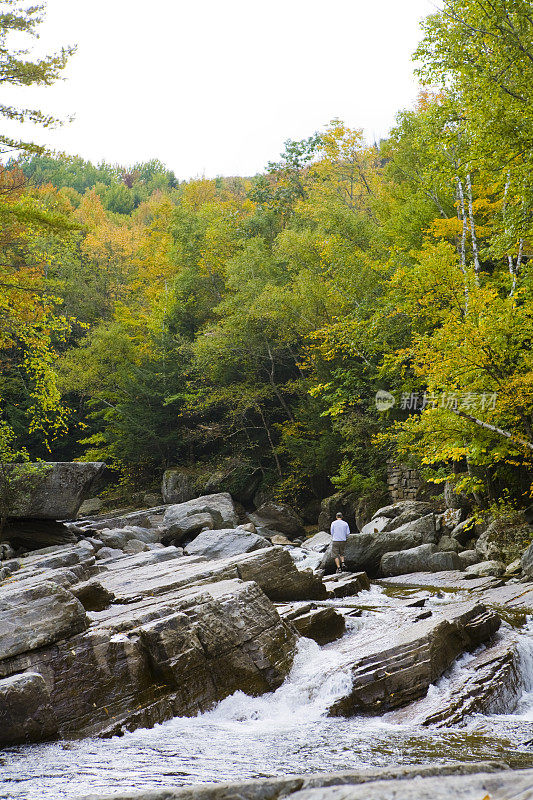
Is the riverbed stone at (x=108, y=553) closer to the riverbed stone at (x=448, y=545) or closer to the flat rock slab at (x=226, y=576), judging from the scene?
the flat rock slab at (x=226, y=576)

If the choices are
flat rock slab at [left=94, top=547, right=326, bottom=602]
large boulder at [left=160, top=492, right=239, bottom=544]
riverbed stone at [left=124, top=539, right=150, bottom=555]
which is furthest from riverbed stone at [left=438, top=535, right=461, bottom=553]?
riverbed stone at [left=124, top=539, right=150, bottom=555]

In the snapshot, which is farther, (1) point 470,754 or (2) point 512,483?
(2) point 512,483

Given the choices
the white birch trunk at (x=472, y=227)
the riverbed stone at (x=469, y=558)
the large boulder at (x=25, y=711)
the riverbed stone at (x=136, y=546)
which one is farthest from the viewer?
the white birch trunk at (x=472, y=227)

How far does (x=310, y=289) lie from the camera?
82.5 ft

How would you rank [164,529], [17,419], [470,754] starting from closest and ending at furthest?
[470,754]
[164,529]
[17,419]

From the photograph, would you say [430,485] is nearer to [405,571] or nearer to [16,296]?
[405,571]

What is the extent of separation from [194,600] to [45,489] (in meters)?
9.55

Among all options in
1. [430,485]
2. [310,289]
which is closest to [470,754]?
[430,485]

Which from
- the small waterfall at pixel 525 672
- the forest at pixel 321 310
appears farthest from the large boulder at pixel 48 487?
the small waterfall at pixel 525 672

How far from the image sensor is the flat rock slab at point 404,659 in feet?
21.1

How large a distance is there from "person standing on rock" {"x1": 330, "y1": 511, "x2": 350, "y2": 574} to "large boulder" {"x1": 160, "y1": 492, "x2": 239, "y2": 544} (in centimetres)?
532

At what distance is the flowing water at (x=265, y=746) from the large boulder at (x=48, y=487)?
33.6ft

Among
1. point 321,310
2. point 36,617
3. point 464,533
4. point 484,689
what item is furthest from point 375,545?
point 321,310

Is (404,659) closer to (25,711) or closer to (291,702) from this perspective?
(291,702)
